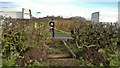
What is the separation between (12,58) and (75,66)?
70.5 inches

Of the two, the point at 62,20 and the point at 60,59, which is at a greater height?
the point at 62,20

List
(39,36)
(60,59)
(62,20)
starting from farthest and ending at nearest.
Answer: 1. (62,20)
2. (39,36)
3. (60,59)

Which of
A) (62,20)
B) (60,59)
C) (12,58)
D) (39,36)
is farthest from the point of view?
(62,20)

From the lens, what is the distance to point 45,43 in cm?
750

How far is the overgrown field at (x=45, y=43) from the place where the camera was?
641cm

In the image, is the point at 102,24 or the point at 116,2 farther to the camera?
the point at 102,24

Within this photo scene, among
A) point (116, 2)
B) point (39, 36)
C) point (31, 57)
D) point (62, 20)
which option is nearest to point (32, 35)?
point (39, 36)

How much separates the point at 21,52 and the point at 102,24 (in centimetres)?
278

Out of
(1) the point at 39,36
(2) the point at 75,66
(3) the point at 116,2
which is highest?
(3) the point at 116,2

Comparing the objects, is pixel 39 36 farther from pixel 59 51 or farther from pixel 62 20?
pixel 62 20

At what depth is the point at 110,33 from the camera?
7.27m

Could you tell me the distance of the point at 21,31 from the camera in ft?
22.0

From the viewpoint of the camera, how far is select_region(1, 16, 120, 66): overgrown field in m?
6.41

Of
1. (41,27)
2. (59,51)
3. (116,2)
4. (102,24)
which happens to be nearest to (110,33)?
(102,24)
